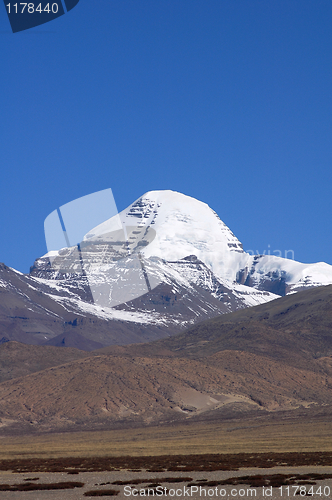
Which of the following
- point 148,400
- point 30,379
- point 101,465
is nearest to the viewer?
point 101,465

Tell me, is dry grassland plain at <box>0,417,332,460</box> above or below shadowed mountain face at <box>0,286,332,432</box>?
below

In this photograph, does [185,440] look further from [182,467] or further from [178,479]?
[178,479]

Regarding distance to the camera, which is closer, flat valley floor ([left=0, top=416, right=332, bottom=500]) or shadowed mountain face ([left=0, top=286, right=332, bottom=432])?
flat valley floor ([left=0, top=416, right=332, bottom=500])

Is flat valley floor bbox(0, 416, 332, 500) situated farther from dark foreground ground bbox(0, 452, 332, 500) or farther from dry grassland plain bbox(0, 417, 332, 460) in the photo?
dry grassland plain bbox(0, 417, 332, 460)

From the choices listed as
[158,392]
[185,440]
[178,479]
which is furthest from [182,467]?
[158,392]

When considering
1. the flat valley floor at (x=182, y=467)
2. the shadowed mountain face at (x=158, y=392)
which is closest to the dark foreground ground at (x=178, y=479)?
the flat valley floor at (x=182, y=467)

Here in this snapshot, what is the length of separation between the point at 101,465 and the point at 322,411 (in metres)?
83.1

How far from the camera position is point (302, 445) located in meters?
89.9

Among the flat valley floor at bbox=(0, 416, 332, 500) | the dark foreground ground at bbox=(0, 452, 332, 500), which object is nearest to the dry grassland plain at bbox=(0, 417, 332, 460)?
the flat valley floor at bbox=(0, 416, 332, 500)

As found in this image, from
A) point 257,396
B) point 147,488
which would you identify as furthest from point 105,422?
point 147,488

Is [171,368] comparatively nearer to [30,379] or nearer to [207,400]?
[207,400]

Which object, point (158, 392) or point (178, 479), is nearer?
point (178, 479)

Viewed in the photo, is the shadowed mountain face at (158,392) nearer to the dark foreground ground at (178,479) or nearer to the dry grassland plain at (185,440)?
the dry grassland plain at (185,440)

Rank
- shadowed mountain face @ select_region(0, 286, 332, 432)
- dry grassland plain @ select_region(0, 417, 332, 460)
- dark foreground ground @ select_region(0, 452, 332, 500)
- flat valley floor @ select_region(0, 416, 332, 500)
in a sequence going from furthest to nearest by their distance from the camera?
shadowed mountain face @ select_region(0, 286, 332, 432)
dry grassland plain @ select_region(0, 417, 332, 460)
flat valley floor @ select_region(0, 416, 332, 500)
dark foreground ground @ select_region(0, 452, 332, 500)
